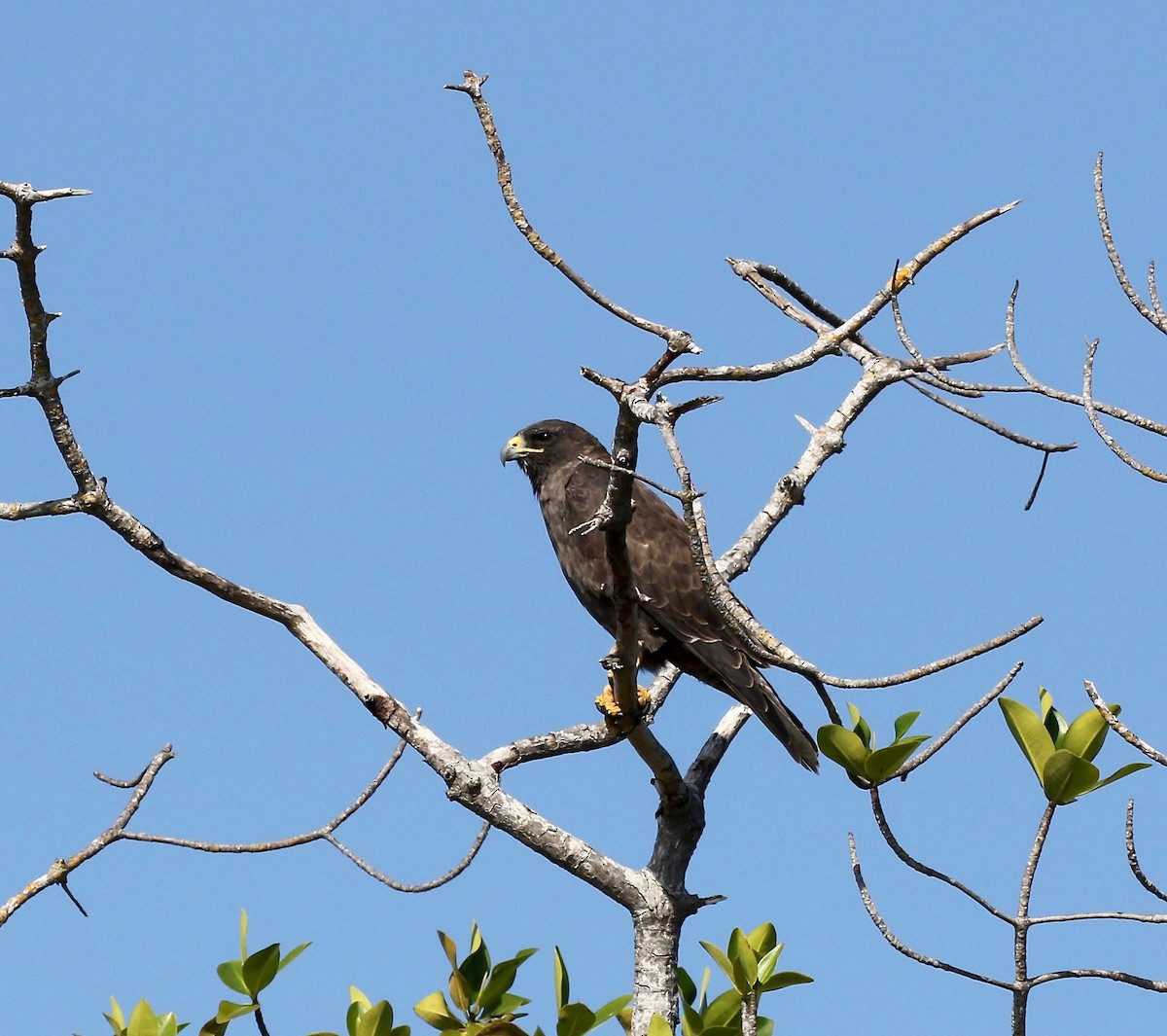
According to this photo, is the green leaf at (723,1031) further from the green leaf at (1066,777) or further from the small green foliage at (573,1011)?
the green leaf at (1066,777)

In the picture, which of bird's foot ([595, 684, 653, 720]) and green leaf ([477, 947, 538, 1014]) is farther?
bird's foot ([595, 684, 653, 720])

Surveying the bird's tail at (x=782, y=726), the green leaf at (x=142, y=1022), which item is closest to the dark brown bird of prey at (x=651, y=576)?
the bird's tail at (x=782, y=726)

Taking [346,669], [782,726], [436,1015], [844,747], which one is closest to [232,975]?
[436,1015]

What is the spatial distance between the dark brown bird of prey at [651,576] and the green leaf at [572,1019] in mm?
1933

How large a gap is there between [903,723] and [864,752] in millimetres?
242

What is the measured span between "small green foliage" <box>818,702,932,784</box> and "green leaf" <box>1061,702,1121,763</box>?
0.46 metres

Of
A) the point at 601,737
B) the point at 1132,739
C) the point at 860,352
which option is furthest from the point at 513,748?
the point at 860,352

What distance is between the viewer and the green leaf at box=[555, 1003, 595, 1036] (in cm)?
481

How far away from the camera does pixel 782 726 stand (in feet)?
20.9

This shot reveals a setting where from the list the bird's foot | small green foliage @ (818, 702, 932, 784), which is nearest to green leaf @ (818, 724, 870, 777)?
small green foliage @ (818, 702, 932, 784)

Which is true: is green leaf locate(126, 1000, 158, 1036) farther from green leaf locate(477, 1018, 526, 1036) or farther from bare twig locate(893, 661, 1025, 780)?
bare twig locate(893, 661, 1025, 780)

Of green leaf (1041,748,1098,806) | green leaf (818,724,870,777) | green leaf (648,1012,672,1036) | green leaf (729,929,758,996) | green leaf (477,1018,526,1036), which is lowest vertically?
green leaf (477,1018,526,1036)

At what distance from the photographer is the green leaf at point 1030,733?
14.0 ft

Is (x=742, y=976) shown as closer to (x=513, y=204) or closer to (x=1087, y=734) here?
(x=1087, y=734)
